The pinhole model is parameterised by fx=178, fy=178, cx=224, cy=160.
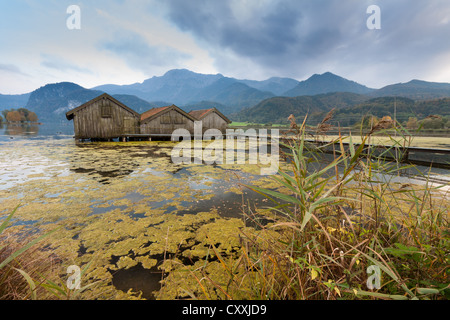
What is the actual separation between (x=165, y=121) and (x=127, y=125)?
12.8 feet

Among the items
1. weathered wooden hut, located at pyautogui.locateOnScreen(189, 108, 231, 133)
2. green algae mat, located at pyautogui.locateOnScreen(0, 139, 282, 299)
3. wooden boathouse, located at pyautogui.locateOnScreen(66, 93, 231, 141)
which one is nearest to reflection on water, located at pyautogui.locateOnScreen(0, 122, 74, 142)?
wooden boathouse, located at pyautogui.locateOnScreen(66, 93, 231, 141)

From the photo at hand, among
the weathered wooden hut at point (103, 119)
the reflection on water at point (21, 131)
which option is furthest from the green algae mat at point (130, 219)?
the reflection on water at point (21, 131)

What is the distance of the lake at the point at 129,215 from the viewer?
2.25 m

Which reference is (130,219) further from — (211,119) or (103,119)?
(211,119)

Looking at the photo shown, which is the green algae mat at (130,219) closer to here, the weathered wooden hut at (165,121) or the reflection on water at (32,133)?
the weathered wooden hut at (165,121)

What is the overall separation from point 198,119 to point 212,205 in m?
19.6

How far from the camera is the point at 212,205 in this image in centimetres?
402

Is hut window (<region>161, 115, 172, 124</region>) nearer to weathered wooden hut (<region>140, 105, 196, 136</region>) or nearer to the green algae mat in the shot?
weathered wooden hut (<region>140, 105, 196, 136</region>)

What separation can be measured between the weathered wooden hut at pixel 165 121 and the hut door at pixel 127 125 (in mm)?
1071

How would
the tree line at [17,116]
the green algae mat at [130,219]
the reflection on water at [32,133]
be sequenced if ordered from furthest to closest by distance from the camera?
the tree line at [17,116], the reflection on water at [32,133], the green algae mat at [130,219]

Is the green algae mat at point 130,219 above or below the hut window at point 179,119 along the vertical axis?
below

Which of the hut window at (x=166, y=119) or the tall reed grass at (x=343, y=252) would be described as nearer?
the tall reed grass at (x=343, y=252)
